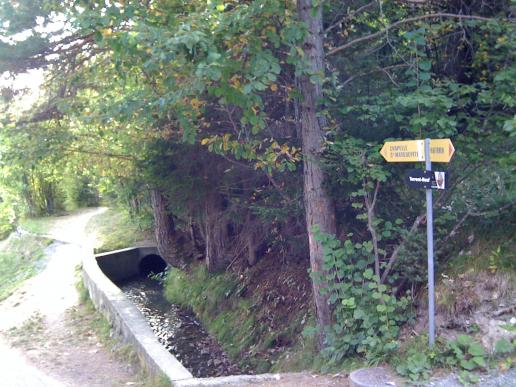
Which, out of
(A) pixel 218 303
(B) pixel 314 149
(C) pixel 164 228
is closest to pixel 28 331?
(A) pixel 218 303

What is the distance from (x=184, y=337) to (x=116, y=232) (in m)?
10.7

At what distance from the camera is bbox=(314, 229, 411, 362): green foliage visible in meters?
6.10

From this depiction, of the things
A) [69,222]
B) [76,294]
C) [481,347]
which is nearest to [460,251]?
[481,347]

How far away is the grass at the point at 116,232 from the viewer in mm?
20266

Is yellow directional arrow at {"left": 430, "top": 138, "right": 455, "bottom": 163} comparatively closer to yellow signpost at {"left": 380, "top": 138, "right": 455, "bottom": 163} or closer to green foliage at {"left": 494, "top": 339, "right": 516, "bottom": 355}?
yellow signpost at {"left": 380, "top": 138, "right": 455, "bottom": 163}

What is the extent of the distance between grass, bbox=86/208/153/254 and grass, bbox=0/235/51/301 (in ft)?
6.43

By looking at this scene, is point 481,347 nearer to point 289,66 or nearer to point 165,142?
point 289,66

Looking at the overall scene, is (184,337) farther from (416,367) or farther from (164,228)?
(416,367)

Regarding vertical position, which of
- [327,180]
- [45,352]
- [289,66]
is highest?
[289,66]

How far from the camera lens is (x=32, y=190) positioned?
2988 centimetres

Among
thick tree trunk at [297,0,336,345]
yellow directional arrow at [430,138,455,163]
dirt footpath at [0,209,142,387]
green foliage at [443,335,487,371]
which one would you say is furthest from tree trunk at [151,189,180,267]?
green foliage at [443,335,487,371]

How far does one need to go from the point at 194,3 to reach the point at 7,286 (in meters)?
12.3

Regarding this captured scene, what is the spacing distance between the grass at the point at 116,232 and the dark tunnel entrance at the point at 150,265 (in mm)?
699

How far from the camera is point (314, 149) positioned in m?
7.12
